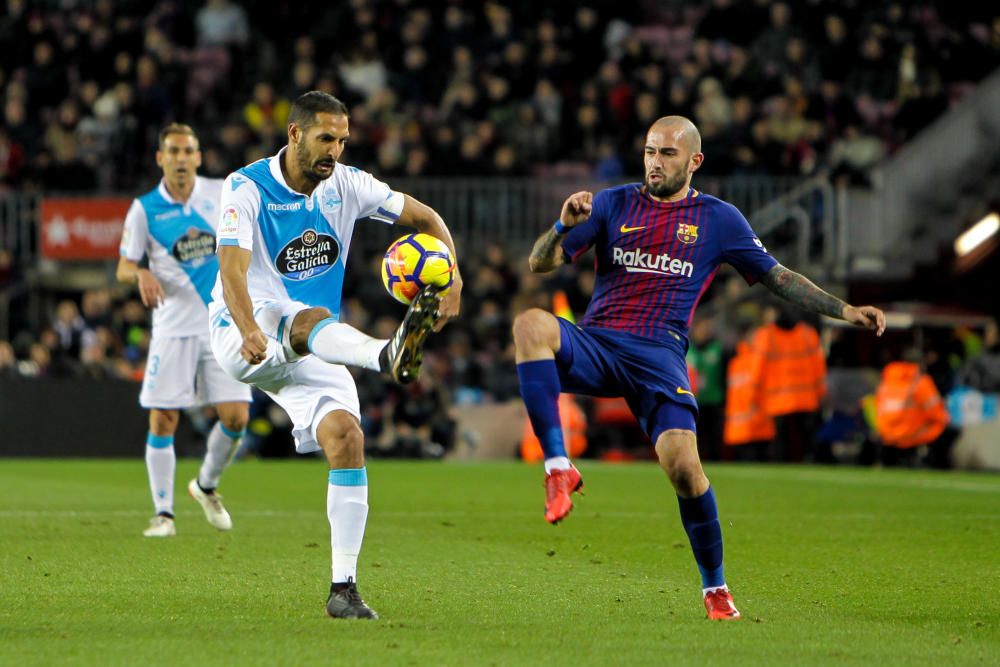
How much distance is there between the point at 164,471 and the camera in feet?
35.4

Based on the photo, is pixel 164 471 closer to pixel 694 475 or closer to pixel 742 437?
pixel 694 475

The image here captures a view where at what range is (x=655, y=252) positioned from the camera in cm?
749

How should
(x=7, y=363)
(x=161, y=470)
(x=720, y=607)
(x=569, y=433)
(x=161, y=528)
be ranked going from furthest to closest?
(x=7, y=363) < (x=569, y=433) < (x=161, y=470) < (x=161, y=528) < (x=720, y=607)

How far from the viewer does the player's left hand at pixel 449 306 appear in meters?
6.86

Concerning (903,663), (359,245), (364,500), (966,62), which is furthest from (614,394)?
(966,62)

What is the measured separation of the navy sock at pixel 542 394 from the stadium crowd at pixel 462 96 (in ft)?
46.8

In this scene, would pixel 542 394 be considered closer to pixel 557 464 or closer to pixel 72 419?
pixel 557 464

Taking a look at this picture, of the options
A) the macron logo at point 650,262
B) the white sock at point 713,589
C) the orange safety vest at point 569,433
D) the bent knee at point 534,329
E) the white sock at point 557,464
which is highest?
the macron logo at point 650,262

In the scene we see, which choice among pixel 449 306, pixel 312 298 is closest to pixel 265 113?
pixel 312 298

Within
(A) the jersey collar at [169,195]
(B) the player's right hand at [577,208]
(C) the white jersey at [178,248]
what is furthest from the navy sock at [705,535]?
(A) the jersey collar at [169,195]

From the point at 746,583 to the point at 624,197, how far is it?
211cm

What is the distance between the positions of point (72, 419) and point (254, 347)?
15132 millimetres

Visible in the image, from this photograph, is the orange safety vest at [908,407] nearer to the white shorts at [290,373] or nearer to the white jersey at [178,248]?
the white jersey at [178,248]

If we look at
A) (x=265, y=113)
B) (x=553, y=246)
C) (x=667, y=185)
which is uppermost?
(x=265, y=113)
